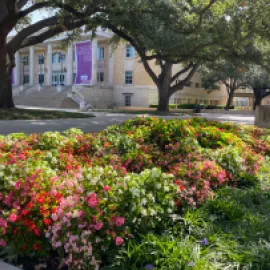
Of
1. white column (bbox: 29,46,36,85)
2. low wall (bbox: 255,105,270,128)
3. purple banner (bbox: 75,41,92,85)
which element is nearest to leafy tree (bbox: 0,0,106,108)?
low wall (bbox: 255,105,270,128)

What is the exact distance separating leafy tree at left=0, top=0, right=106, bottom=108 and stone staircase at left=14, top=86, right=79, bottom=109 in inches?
843

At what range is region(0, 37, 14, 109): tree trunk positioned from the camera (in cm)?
1997

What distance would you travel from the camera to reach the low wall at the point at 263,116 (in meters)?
14.5

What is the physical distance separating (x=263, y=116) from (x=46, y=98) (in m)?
36.4

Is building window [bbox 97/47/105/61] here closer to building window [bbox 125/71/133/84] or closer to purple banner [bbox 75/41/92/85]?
building window [bbox 125/71/133/84]

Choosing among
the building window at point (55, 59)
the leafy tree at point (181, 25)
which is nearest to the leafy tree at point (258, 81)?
the leafy tree at point (181, 25)

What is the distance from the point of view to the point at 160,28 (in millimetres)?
16406

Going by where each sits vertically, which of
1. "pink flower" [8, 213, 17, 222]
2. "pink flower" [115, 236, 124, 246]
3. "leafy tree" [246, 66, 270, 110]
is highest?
"leafy tree" [246, 66, 270, 110]

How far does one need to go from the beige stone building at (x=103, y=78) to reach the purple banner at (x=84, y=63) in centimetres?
286

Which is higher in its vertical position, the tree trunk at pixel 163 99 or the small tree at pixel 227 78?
the small tree at pixel 227 78

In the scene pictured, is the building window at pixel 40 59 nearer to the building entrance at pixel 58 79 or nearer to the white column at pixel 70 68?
the building entrance at pixel 58 79

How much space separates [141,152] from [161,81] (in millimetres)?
28273

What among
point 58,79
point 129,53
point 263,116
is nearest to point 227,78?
point 129,53

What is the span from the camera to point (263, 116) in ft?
48.2
